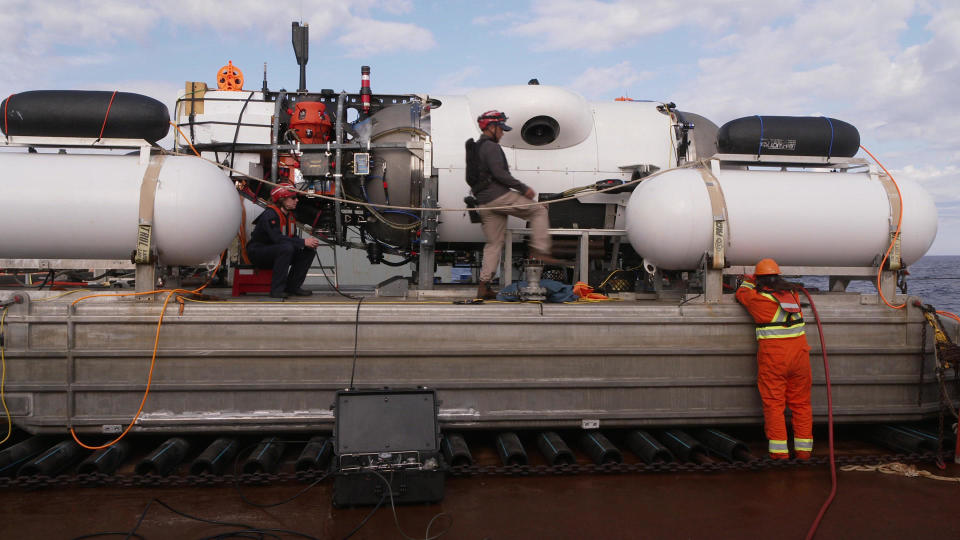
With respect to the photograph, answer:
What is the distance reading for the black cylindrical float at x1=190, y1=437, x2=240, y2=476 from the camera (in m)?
4.52

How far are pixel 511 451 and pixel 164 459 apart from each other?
262 cm

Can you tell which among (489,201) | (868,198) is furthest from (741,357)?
(489,201)

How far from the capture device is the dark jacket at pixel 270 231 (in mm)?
6184

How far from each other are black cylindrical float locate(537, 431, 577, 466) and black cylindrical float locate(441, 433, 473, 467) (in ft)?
2.11

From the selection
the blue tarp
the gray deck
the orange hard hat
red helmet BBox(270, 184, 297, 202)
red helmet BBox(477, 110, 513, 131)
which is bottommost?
the gray deck

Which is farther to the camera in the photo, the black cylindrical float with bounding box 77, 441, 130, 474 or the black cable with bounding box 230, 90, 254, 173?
the black cable with bounding box 230, 90, 254, 173

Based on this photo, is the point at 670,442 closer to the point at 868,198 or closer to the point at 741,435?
the point at 741,435

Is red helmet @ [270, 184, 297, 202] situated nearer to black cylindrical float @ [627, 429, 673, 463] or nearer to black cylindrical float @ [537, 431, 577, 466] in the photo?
black cylindrical float @ [537, 431, 577, 466]

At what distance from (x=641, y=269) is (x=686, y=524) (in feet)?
12.8

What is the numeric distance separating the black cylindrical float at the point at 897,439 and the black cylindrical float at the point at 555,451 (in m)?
2.91

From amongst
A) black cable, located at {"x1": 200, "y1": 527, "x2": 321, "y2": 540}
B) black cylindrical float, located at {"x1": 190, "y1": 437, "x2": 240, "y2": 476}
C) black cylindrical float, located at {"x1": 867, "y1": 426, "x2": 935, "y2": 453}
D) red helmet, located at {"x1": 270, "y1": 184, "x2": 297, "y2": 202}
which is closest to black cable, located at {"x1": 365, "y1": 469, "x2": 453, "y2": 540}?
black cable, located at {"x1": 200, "y1": 527, "x2": 321, "y2": 540}

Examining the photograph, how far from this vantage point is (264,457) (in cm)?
465

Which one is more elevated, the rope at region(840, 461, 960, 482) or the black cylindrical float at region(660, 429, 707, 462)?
the black cylindrical float at region(660, 429, 707, 462)

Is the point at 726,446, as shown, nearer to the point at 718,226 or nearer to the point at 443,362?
the point at 718,226
